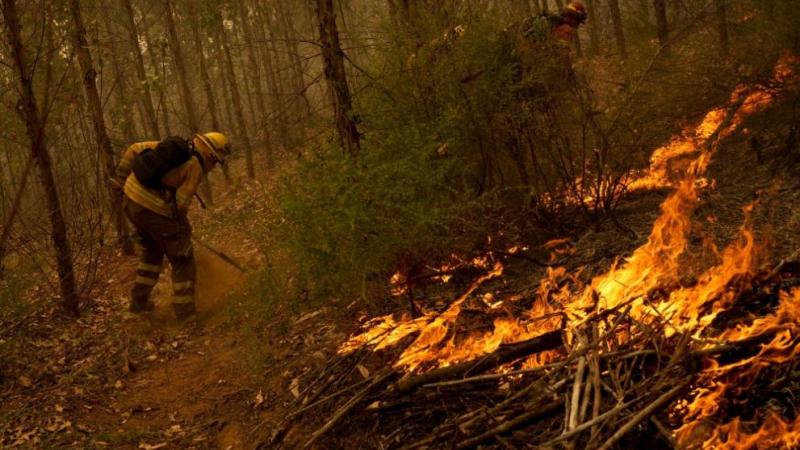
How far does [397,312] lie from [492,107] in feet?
7.56

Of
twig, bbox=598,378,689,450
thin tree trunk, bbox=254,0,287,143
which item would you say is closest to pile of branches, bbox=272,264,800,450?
twig, bbox=598,378,689,450

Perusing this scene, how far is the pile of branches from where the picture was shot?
269 centimetres

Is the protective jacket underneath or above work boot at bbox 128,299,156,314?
above

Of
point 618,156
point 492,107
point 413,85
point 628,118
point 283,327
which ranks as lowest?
point 283,327

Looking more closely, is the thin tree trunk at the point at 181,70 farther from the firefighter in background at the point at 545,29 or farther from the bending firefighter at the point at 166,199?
the firefighter in background at the point at 545,29

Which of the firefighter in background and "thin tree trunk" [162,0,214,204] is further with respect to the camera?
"thin tree trunk" [162,0,214,204]

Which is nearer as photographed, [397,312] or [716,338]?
[716,338]

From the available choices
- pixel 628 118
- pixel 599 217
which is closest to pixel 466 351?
pixel 599 217

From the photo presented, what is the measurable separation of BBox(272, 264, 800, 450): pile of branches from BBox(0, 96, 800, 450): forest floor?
0.72ft

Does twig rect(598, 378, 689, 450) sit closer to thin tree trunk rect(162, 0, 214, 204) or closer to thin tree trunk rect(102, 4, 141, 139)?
thin tree trunk rect(102, 4, 141, 139)

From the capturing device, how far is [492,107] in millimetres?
5742

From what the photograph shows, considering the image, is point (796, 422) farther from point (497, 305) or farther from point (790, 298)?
point (497, 305)

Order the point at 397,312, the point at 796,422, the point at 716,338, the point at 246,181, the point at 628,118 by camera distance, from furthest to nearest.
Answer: the point at 246,181
the point at 628,118
the point at 397,312
the point at 716,338
the point at 796,422

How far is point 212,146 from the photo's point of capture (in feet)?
22.5
